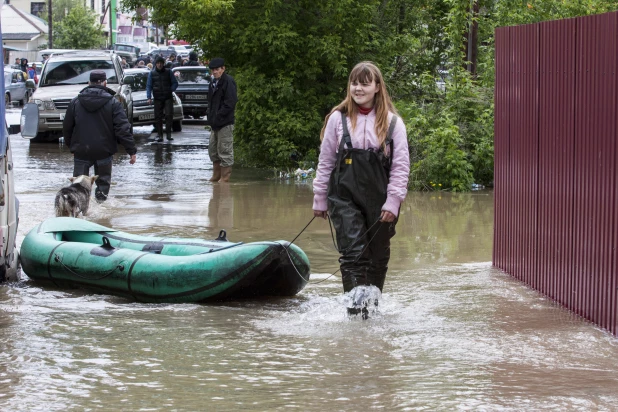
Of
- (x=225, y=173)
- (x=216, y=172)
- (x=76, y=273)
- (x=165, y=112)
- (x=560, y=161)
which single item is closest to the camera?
(x=560, y=161)

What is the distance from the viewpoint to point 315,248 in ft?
34.8

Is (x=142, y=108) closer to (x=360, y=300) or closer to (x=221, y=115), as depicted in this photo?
(x=221, y=115)

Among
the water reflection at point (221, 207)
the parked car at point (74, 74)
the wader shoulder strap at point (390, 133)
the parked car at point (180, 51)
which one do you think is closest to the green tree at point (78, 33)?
the parked car at point (180, 51)

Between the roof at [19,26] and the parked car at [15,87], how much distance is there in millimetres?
41121

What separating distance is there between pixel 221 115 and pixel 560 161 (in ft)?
29.0

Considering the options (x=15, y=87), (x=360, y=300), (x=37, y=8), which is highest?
(x=37, y=8)

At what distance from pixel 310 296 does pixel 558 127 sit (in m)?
2.33

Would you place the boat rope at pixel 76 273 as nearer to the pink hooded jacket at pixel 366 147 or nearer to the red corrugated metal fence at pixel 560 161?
the pink hooded jacket at pixel 366 147

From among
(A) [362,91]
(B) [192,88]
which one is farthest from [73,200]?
(B) [192,88]

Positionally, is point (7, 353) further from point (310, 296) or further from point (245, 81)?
point (245, 81)

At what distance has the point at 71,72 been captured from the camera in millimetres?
24016

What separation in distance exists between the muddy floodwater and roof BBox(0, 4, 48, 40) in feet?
250

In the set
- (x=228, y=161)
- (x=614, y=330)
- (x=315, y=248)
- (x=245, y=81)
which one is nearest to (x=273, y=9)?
(x=245, y=81)

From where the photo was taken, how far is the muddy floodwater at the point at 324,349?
Answer: 5.48 metres
